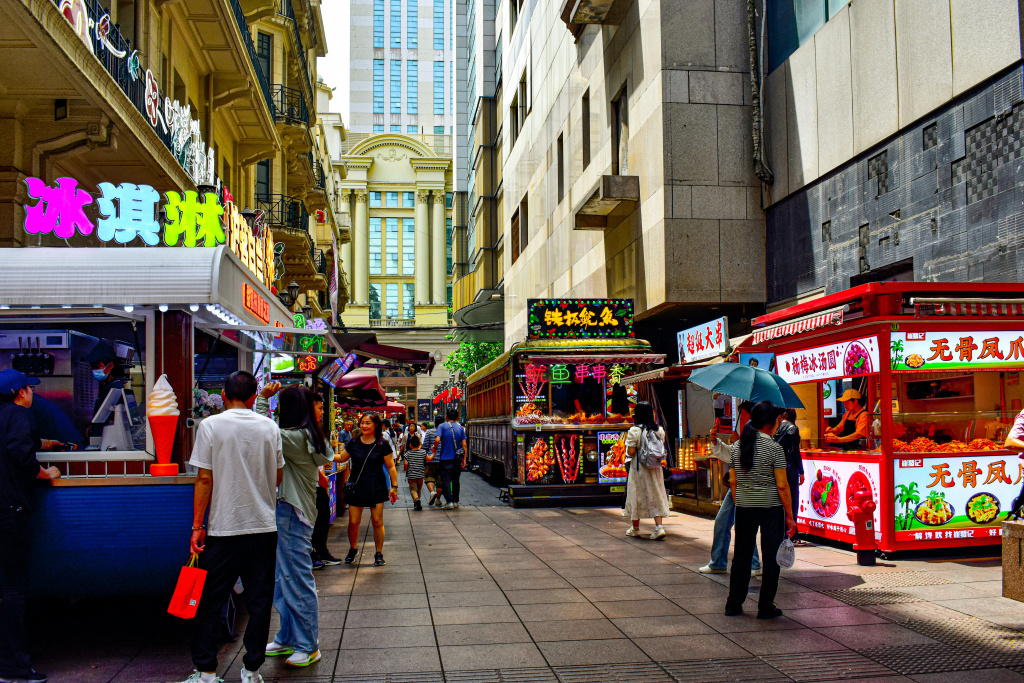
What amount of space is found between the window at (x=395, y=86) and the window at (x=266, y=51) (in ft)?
183

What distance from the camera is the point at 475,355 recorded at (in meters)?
45.2

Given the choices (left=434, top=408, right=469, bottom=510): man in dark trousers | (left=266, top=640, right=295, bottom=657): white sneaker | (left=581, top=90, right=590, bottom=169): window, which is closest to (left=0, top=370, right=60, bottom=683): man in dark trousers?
(left=266, top=640, right=295, bottom=657): white sneaker

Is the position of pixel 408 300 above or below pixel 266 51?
below

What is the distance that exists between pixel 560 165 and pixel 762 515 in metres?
21.5

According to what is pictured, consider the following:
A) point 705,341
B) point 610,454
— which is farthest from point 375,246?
point 705,341

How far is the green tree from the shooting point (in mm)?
44750

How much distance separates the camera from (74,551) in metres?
5.99

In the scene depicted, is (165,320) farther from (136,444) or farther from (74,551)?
(74,551)

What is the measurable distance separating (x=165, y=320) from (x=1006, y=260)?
347 inches

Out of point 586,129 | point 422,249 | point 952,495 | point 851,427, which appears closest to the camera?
point 952,495

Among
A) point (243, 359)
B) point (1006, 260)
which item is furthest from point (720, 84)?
point (243, 359)

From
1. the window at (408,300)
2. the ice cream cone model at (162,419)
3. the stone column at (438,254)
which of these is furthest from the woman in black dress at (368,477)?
the window at (408,300)

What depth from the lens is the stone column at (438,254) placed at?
72000mm

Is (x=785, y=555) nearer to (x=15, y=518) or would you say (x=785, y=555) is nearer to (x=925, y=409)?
(x=925, y=409)
